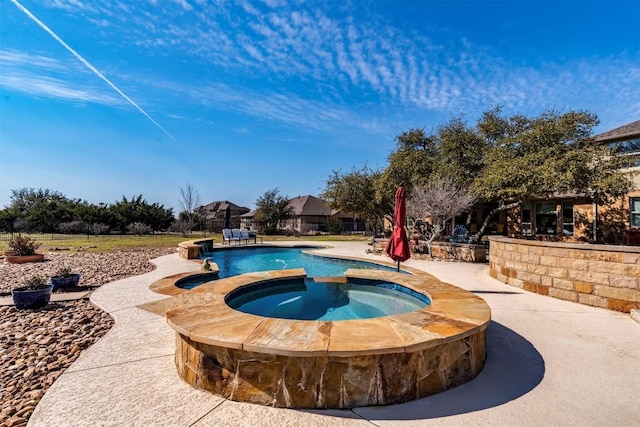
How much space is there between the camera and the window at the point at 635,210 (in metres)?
13.6

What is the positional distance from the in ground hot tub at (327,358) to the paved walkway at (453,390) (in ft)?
0.37

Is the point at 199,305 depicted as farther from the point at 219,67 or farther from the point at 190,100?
the point at 190,100

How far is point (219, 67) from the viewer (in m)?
12.4

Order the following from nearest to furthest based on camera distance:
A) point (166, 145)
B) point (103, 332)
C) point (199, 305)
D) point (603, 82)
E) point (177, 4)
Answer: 1. point (199, 305)
2. point (103, 332)
3. point (177, 4)
4. point (603, 82)
5. point (166, 145)

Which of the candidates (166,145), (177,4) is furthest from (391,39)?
(166,145)

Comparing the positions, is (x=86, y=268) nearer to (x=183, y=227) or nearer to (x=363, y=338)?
(x=363, y=338)

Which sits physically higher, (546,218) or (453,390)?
(546,218)

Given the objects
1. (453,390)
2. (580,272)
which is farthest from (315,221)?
(453,390)

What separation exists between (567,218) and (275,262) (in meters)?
16.5

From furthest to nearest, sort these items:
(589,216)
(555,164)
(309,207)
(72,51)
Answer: (309,207) → (589,216) → (72,51) → (555,164)

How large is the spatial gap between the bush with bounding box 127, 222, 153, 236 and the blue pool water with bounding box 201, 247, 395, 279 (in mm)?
18391

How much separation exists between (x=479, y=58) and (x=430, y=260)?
322 inches

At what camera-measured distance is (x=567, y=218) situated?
16.6 metres

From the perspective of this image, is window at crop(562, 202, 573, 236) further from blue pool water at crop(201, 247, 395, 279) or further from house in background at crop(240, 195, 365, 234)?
house in background at crop(240, 195, 365, 234)
